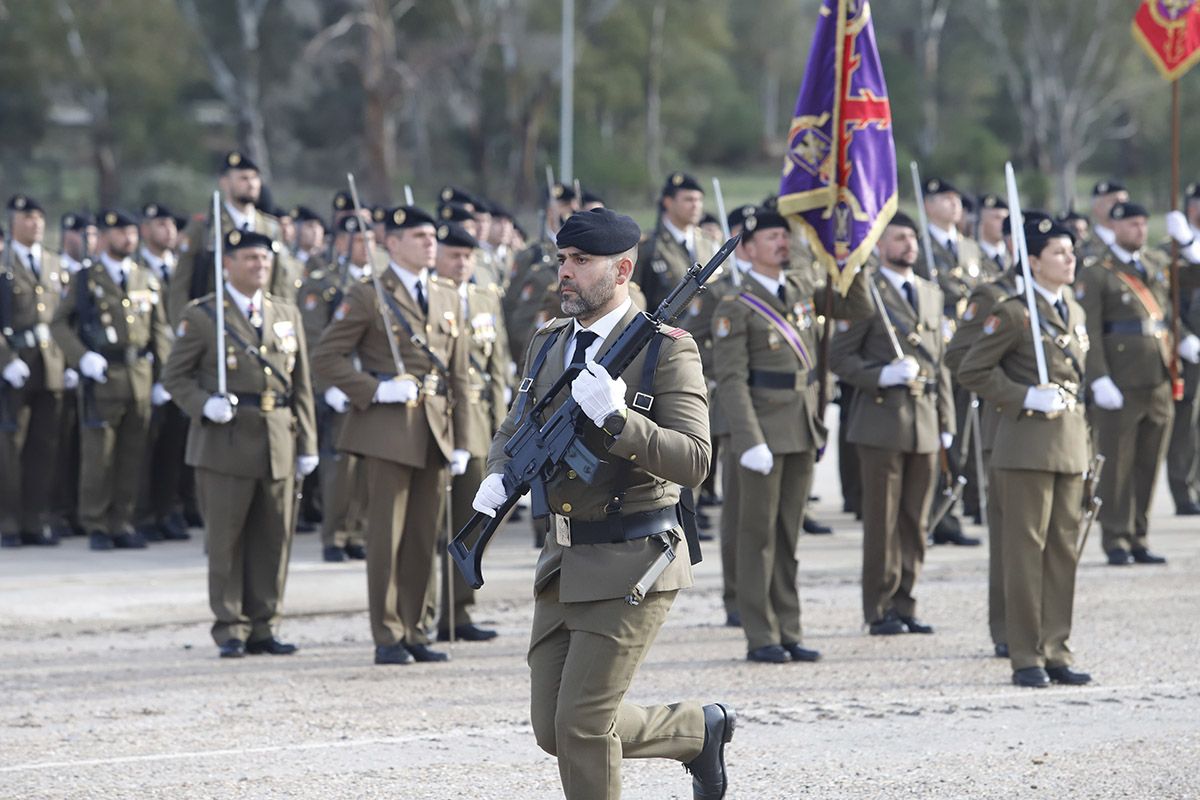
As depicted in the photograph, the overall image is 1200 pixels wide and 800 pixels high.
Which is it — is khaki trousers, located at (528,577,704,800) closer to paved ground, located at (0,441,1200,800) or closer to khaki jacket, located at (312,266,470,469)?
paved ground, located at (0,441,1200,800)

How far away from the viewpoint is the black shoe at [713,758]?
5.62 meters

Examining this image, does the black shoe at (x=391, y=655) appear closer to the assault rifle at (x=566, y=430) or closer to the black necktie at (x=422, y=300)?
the black necktie at (x=422, y=300)

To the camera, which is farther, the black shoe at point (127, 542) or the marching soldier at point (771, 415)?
the black shoe at point (127, 542)

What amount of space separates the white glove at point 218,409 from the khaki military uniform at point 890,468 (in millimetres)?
3114

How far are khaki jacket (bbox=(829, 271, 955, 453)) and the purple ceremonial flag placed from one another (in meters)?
1.02

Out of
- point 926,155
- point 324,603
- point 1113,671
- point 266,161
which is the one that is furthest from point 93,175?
point 1113,671

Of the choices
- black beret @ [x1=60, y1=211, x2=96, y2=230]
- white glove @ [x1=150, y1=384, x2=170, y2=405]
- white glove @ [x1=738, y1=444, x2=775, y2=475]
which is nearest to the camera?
white glove @ [x1=738, y1=444, x2=775, y2=475]

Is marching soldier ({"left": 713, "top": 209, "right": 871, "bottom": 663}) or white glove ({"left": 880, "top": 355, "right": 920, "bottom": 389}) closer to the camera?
marching soldier ({"left": 713, "top": 209, "right": 871, "bottom": 663})

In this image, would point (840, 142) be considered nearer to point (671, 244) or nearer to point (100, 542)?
point (671, 244)

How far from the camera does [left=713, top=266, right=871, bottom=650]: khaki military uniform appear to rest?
8.68m

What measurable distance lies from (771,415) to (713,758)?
3.28 meters

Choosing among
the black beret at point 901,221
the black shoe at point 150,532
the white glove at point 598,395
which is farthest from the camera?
the black shoe at point 150,532

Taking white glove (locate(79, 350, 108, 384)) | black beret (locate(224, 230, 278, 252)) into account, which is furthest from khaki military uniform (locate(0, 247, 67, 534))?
black beret (locate(224, 230, 278, 252))

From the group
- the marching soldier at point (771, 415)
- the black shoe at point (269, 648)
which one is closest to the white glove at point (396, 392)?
the black shoe at point (269, 648)
